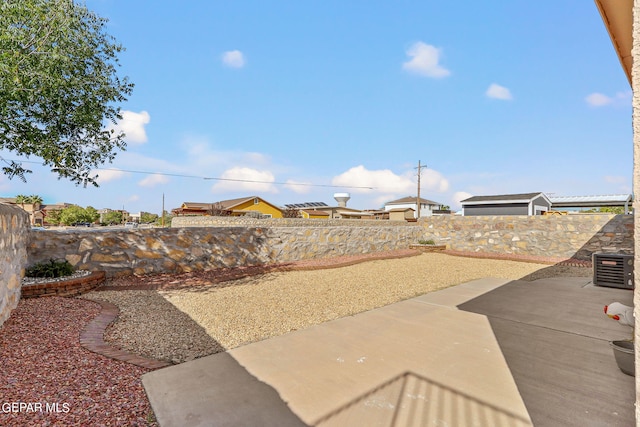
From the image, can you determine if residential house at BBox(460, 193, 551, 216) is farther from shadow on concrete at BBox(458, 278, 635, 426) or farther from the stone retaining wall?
shadow on concrete at BBox(458, 278, 635, 426)

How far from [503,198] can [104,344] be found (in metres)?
38.1

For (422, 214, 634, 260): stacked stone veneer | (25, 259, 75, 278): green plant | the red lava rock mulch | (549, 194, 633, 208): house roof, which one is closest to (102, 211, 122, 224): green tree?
(25, 259, 75, 278): green plant

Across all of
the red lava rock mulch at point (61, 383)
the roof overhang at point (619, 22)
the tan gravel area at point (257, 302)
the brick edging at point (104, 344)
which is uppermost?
the roof overhang at point (619, 22)

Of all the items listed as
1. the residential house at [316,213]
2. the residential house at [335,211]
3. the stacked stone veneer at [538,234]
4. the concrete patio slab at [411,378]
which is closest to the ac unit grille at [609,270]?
the concrete patio slab at [411,378]

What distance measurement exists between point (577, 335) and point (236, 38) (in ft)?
42.7

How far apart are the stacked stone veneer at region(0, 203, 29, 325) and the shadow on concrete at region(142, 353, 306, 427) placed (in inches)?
110

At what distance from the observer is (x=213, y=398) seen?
96.9 inches

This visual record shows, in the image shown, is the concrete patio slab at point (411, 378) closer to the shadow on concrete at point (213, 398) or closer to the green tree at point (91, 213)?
the shadow on concrete at point (213, 398)

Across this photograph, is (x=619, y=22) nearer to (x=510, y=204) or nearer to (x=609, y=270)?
(x=609, y=270)

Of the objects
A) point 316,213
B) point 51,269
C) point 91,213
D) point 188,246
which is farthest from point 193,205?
point 51,269

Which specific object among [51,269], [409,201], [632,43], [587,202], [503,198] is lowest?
[51,269]

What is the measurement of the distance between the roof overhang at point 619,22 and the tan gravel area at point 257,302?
485cm

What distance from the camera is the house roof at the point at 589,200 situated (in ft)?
99.7

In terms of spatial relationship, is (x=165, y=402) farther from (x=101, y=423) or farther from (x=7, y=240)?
(x=7, y=240)
